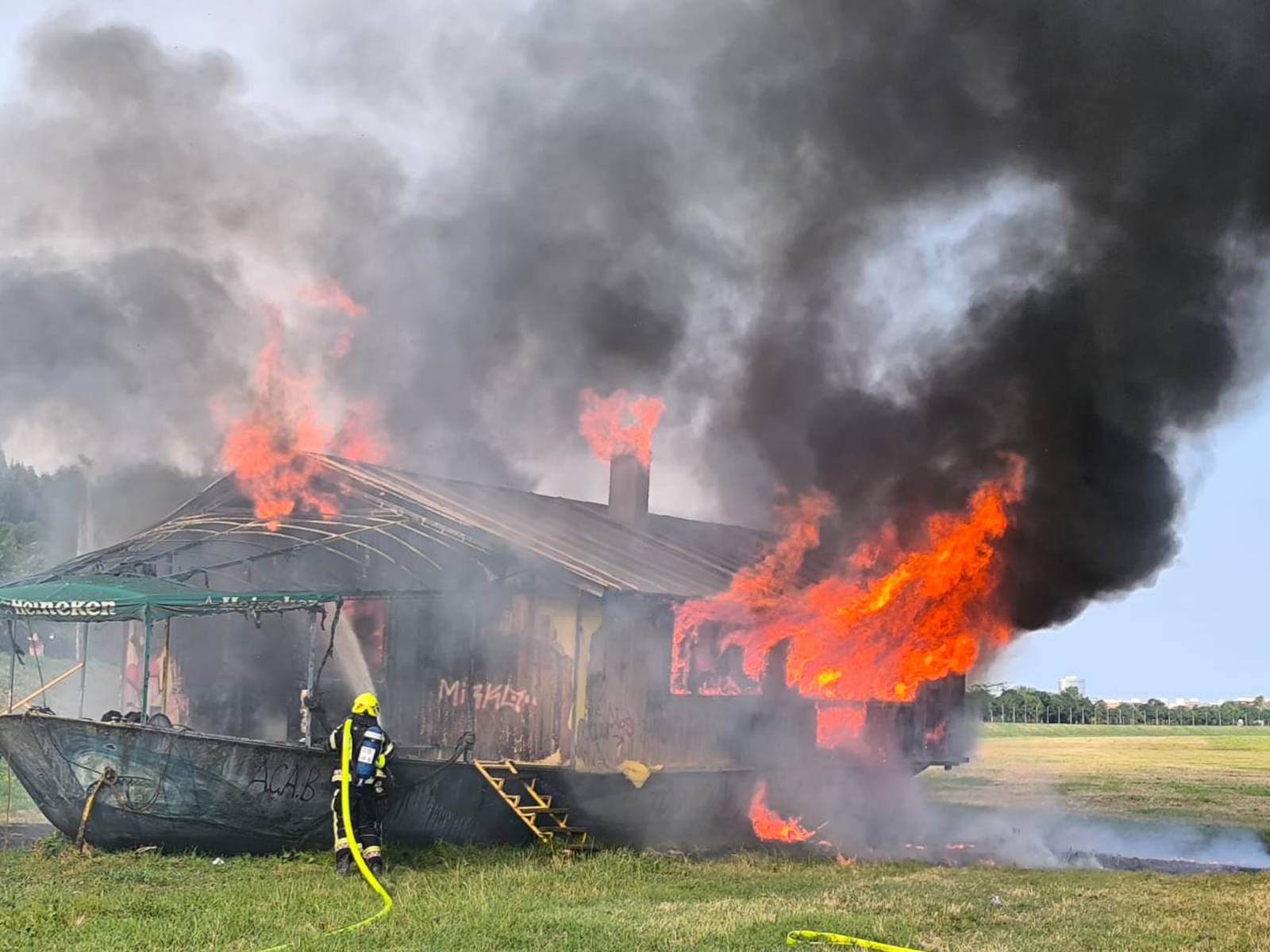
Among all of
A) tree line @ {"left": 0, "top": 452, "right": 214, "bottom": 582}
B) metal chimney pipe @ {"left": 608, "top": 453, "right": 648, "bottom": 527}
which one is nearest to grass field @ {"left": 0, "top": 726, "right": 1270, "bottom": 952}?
metal chimney pipe @ {"left": 608, "top": 453, "right": 648, "bottom": 527}

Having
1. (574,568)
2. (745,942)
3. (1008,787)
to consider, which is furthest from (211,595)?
(1008,787)

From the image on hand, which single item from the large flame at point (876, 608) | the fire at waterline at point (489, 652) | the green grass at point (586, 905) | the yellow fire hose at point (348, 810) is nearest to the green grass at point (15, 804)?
the fire at waterline at point (489, 652)

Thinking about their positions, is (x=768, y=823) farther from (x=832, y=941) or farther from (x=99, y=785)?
(x=99, y=785)

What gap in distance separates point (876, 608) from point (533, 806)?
6.19m

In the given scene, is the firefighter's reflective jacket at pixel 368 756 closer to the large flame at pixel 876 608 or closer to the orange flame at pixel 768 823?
the large flame at pixel 876 608

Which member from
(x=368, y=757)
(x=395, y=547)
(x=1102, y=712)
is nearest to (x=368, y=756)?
(x=368, y=757)

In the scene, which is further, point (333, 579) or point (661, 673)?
point (333, 579)

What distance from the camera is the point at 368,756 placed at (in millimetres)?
14586

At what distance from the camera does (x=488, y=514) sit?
1995 cm

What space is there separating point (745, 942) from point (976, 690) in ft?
58.1

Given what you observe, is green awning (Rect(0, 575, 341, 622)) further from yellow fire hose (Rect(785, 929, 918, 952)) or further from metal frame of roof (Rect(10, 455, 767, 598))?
yellow fire hose (Rect(785, 929, 918, 952))

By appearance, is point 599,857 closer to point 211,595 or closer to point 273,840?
point 273,840

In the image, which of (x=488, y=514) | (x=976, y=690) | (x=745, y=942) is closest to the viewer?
(x=745, y=942)

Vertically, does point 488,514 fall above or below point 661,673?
above
